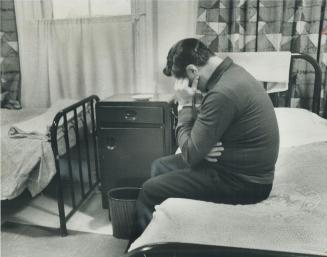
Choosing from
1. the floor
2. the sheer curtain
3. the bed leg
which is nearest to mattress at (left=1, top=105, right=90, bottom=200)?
the bed leg

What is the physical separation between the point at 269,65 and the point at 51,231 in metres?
1.72

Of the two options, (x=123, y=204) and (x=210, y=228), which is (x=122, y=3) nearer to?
(x=123, y=204)

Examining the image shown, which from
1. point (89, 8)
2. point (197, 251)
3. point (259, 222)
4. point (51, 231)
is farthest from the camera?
point (89, 8)

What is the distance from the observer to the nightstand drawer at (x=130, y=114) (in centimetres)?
221

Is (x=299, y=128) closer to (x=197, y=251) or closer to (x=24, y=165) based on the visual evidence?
(x=197, y=251)

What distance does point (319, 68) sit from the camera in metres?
2.27

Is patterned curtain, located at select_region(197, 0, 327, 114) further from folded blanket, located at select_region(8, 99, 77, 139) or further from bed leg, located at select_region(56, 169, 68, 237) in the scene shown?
bed leg, located at select_region(56, 169, 68, 237)

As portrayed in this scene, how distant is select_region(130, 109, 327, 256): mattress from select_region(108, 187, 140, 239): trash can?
2.12 ft

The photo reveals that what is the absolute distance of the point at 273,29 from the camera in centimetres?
237

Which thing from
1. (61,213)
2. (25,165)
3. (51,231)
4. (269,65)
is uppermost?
(269,65)

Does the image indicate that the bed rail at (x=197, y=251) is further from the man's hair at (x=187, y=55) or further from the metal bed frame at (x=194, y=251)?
the man's hair at (x=187, y=55)

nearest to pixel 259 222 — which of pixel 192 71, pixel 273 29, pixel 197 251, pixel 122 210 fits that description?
pixel 197 251

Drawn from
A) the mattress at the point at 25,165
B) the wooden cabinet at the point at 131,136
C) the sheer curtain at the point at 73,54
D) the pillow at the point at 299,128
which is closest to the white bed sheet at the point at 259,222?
the pillow at the point at 299,128

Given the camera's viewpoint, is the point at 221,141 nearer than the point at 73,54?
Yes
